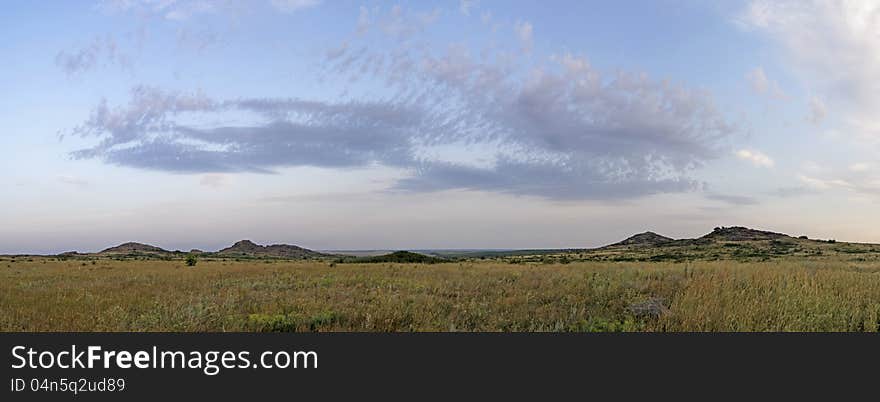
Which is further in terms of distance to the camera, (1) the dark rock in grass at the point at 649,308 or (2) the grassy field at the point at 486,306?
(1) the dark rock in grass at the point at 649,308

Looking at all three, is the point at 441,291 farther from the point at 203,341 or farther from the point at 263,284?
the point at 203,341

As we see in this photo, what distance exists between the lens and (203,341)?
6984 millimetres

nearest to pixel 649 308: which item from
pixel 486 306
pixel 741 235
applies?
pixel 486 306

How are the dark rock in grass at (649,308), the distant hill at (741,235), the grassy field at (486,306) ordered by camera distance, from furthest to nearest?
the distant hill at (741,235) < the dark rock in grass at (649,308) < the grassy field at (486,306)

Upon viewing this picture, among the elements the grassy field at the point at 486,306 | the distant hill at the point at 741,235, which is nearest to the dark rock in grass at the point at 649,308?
the grassy field at the point at 486,306

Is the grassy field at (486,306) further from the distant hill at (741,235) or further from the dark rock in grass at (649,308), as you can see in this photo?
the distant hill at (741,235)

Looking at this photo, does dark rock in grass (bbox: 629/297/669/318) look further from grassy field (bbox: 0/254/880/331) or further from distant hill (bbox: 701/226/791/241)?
distant hill (bbox: 701/226/791/241)

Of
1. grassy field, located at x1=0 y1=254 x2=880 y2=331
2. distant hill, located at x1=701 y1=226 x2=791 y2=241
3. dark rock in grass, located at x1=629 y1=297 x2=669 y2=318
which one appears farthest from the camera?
distant hill, located at x1=701 y1=226 x2=791 y2=241

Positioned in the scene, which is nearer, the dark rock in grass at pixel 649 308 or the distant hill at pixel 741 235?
the dark rock in grass at pixel 649 308

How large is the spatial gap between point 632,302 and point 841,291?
5.46 metres

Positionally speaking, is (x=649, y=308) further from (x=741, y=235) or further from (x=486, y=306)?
(x=741, y=235)

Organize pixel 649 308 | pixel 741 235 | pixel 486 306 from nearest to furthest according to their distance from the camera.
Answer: pixel 649 308 < pixel 486 306 < pixel 741 235

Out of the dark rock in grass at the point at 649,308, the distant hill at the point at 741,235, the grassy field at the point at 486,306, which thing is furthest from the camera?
the distant hill at the point at 741,235

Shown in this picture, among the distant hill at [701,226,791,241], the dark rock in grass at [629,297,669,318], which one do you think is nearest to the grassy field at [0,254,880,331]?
the dark rock in grass at [629,297,669,318]
